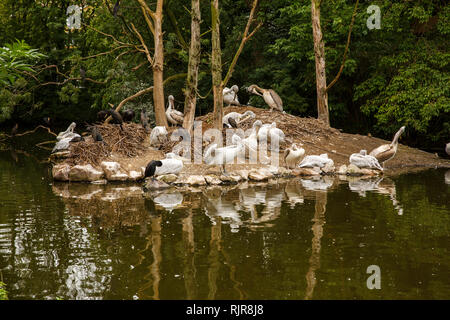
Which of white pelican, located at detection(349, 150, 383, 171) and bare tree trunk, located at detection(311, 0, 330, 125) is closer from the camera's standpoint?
white pelican, located at detection(349, 150, 383, 171)

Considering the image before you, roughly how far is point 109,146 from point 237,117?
4233 millimetres

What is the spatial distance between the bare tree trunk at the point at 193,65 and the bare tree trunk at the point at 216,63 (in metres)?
0.51

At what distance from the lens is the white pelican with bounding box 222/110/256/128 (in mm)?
16406

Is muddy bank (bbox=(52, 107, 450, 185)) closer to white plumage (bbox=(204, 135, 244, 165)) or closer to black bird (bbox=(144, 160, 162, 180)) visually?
white plumage (bbox=(204, 135, 244, 165))

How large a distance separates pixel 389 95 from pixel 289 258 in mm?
13163

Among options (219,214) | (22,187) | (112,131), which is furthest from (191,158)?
(219,214)

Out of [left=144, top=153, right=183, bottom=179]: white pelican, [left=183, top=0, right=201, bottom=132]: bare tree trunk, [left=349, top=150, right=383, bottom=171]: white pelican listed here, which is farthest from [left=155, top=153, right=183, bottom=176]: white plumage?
[left=349, top=150, right=383, bottom=171]: white pelican

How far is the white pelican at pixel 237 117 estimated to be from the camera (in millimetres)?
16406

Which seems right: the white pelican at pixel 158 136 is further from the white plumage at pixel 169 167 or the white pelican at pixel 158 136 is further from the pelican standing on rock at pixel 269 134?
the pelican standing on rock at pixel 269 134

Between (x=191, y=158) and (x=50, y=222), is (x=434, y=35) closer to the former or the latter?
(x=191, y=158)

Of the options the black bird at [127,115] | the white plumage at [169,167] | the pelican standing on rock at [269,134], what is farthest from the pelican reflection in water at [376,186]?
the black bird at [127,115]

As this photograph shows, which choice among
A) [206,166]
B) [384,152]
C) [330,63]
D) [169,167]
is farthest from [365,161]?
[330,63]

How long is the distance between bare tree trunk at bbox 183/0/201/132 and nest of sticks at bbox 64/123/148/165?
4.65 ft
